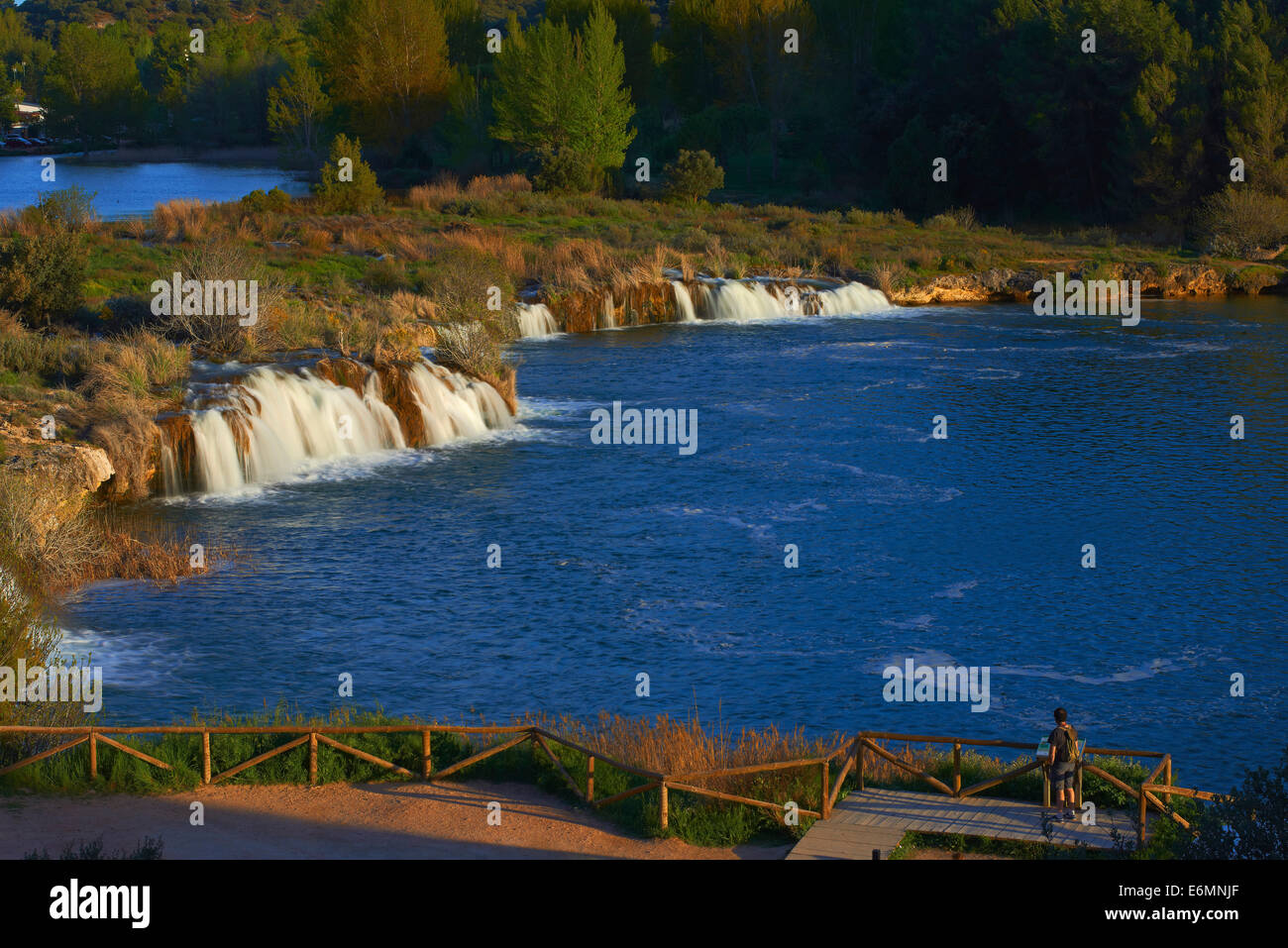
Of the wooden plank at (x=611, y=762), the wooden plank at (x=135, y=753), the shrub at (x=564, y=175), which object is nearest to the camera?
the wooden plank at (x=611, y=762)

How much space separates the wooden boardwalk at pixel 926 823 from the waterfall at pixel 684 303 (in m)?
46.2

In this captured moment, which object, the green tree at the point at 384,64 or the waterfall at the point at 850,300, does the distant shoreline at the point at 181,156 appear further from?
the waterfall at the point at 850,300

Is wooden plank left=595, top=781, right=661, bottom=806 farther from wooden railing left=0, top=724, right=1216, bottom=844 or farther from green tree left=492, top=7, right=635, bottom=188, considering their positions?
green tree left=492, top=7, right=635, bottom=188

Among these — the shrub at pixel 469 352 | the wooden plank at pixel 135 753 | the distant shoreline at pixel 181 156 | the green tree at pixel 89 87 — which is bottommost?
the wooden plank at pixel 135 753

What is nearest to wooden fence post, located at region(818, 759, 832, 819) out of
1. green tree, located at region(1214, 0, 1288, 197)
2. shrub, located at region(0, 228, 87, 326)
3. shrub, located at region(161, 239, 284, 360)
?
shrub, located at region(161, 239, 284, 360)

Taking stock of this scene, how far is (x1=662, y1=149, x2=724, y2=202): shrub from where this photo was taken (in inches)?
3487

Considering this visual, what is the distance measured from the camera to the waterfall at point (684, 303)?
202 feet

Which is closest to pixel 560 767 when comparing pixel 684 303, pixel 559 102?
pixel 684 303

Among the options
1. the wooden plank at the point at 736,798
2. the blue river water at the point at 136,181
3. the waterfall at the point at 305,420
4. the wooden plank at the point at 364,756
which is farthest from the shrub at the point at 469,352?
the blue river water at the point at 136,181

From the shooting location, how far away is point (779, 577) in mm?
28078

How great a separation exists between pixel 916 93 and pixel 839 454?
65.0 metres

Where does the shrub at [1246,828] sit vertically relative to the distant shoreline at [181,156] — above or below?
below

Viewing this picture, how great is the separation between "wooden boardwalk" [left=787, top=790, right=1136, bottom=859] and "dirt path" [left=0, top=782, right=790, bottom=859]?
610mm
